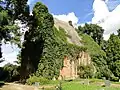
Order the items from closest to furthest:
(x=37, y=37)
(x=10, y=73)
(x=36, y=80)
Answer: (x=36, y=80)
(x=37, y=37)
(x=10, y=73)

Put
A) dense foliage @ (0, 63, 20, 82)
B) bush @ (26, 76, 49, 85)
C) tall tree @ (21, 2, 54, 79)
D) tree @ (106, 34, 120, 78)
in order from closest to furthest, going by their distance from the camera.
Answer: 1. bush @ (26, 76, 49, 85)
2. tall tree @ (21, 2, 54, 79)
3. dense foliage @ (0, 63, 20, 82)
4. tree @ (106, 34, 120, 78)

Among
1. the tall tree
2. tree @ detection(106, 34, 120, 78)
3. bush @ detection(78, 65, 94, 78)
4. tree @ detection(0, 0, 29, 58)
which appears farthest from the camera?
tree @ detection(106, 34, 120, 78)

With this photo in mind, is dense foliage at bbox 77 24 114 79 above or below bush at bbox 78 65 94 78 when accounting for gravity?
above

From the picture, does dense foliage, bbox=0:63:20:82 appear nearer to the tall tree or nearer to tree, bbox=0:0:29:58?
the tall tree

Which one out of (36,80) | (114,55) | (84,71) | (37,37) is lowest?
(36,80)

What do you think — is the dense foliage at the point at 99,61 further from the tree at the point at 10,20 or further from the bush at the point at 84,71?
the tree at the point at 10,20

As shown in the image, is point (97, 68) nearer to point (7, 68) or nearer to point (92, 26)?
point (7, 68)

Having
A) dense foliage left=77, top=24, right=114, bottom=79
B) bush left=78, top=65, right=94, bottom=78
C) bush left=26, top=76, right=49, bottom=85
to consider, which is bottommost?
bush left=26, top=76, right=49, bottom=85

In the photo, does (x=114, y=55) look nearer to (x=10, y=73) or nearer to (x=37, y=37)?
(x=37, y=37)

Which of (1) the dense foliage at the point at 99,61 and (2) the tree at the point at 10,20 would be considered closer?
(2) the tree at the point at 10,20

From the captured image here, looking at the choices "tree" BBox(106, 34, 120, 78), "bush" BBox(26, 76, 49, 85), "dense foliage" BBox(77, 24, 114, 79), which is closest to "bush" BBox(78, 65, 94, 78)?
"dense foliage" BBox(77, 24, 114, 79)

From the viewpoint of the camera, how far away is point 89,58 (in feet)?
240

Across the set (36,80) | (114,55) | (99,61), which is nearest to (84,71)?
(99,61)

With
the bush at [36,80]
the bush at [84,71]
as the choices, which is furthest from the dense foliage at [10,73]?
the bush at [84,71]
